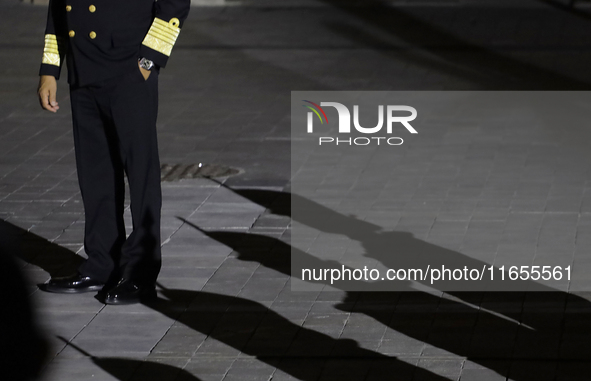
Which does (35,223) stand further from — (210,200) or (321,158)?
(321,158)

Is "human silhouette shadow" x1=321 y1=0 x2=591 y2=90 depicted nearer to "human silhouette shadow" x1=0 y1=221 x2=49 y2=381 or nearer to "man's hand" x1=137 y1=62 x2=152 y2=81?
"man's hand" x1=137 y1=62 x2=152 y2=81

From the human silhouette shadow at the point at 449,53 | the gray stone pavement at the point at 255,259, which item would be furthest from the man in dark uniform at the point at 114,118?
the human silhouette shadow at the point at 449,53

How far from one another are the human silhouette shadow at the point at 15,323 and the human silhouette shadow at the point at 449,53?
9343 millimetres

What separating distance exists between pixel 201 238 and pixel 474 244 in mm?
1627

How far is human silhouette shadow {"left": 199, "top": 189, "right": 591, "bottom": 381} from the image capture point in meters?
4.12

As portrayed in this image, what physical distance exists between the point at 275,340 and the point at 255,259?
3.94ft

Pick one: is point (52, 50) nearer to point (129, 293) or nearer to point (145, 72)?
point (145, 72)

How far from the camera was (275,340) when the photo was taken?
4406 millimetres

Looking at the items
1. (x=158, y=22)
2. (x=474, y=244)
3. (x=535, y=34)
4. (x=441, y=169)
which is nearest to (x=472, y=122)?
(x=441, y=169)

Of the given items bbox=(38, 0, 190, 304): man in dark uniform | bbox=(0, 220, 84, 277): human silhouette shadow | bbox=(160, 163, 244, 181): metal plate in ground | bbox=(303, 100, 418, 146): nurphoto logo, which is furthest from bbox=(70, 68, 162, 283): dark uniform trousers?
bbox=(303, 100, 418, 146): nurphoto logo

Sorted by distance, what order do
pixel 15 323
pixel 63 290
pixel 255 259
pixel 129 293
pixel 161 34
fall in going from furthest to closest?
pixel 255 259, pixel 63 290, pixel 129 293, pixel 161 34, pixel 15 323

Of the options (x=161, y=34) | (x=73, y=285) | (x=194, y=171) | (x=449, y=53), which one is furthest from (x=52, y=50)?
(x=449, y=53)

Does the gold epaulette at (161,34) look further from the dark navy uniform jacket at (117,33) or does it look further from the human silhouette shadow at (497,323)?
the human silhouette shadow at (497,323)

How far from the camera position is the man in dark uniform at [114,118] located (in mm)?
4715
